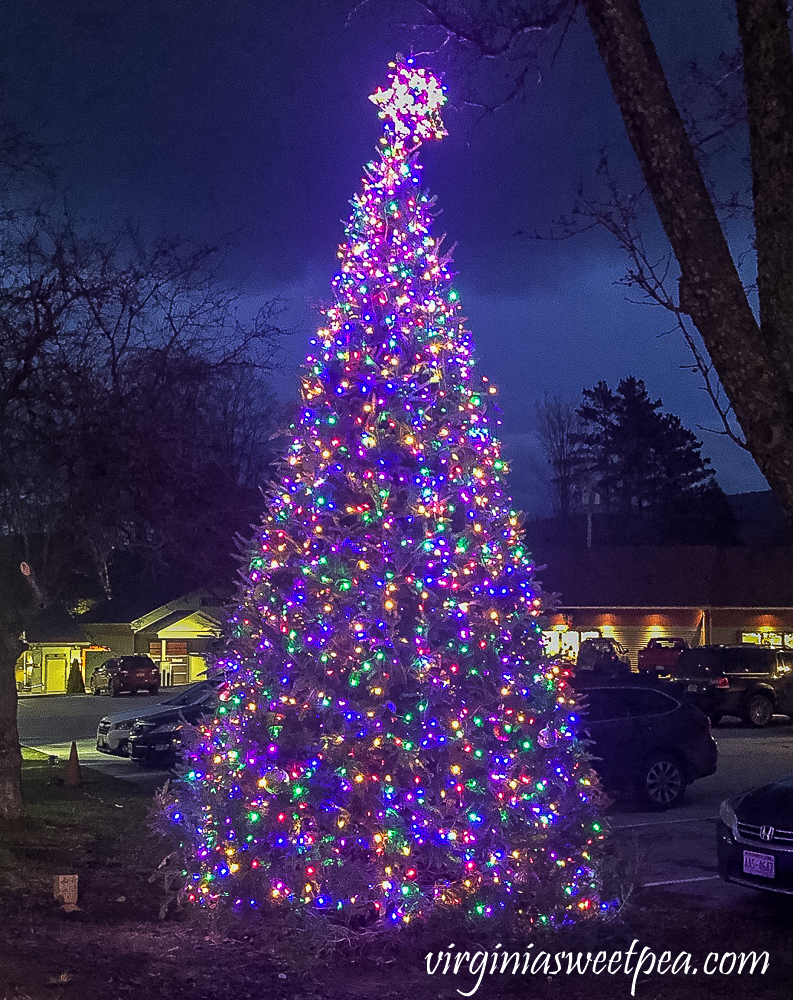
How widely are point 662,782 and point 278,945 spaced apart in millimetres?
7715

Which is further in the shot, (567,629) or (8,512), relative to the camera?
Answer: (567,629)

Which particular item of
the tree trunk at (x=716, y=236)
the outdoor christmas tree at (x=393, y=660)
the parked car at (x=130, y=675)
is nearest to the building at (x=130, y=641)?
the parked car at (x=130, y=675)

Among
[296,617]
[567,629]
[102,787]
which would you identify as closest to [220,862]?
[296,617]

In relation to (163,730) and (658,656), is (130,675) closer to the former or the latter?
(658,656)

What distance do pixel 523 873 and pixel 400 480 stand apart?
105 inches

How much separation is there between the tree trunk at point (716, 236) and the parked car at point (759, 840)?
12.8ft

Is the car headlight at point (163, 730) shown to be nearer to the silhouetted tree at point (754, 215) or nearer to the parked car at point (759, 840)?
the parked car at point (759, 840)

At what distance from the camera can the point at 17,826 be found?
11.3 metres

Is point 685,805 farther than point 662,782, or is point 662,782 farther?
point 685,805

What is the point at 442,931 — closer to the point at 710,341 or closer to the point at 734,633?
the point at 710,341

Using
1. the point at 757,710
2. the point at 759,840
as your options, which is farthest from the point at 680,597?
the point at 759,840

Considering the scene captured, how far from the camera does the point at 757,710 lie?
26.5 metres

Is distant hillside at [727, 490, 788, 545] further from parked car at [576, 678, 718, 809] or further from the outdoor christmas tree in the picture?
the outdoor christmas tree

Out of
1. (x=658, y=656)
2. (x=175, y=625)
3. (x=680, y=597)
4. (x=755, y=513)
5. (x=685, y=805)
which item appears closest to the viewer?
(x=685, y=805)
